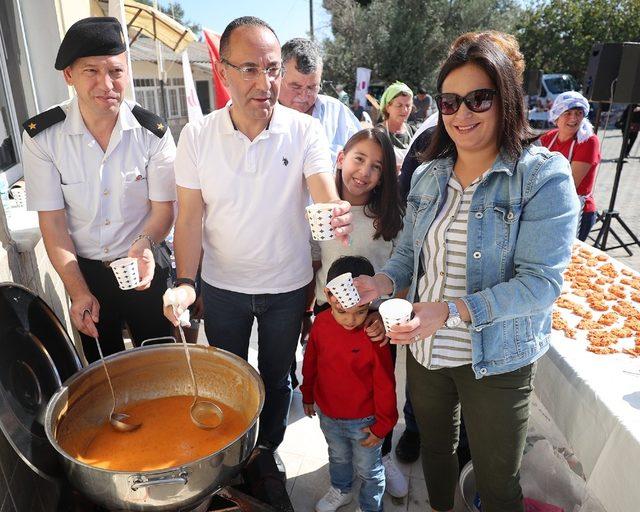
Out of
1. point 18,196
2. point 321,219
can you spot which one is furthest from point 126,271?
point 18,196

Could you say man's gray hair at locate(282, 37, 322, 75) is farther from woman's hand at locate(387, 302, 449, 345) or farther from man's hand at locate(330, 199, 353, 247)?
woman's hand at locate(387, 302, 449, 345)

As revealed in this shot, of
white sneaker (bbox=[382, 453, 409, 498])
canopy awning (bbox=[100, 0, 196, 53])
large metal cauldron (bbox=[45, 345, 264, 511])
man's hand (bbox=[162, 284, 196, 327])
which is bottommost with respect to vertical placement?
white sneaker (bbox=[382, 453, 409, 498])

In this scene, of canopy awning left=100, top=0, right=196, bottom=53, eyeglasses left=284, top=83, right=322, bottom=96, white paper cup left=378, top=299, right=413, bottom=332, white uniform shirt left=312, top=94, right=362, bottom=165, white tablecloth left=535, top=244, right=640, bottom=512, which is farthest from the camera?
canopy awning left=100, top=0, right=196, bottom=53

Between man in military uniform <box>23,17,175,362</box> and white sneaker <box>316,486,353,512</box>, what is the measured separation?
52.2 inches

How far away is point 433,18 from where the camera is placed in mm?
24578

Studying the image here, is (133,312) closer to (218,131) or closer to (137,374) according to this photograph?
(137,374)

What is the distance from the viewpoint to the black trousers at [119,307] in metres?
2.27

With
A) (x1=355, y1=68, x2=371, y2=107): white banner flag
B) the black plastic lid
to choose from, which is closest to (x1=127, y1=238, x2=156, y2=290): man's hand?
the black plastic lid

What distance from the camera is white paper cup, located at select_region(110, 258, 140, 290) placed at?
5.70 feet

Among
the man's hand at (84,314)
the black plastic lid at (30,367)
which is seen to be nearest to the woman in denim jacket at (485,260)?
the man's hand at (84,314)

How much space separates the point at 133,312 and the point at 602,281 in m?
2.80

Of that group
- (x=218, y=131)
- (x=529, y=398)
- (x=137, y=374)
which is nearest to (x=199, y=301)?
(x=137, y=374)

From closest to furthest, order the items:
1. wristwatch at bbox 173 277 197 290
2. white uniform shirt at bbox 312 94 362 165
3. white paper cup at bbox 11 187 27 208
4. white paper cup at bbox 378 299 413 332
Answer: white paper cup at bbox 378 299 413 332
wristwatch at bbox 173 277 197 290
white paper cup at bbox 11 187 27 208
white uniform shirt at bbox 312 94 362 165

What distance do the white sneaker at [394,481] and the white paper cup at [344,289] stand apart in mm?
1337
